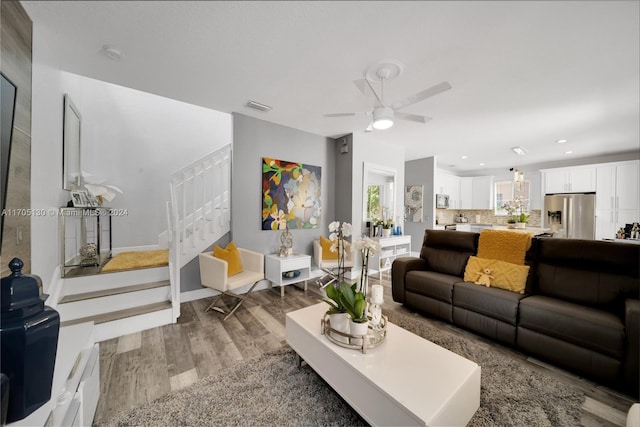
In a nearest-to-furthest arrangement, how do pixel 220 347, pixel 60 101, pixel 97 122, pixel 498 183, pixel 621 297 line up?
pixel 621 297, pixel 220 347, pixel 60 101, pixel 97 122, pixel 498 183

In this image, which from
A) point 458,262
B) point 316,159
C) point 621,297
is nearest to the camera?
point 621,297

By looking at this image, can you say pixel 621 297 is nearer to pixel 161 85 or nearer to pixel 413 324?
pixel 413 324

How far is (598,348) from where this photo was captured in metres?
1.70

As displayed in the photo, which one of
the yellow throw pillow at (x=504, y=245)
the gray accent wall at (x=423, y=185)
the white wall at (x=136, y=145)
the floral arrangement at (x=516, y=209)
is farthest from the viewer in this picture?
the gray accent wall at (x=423, y=185)

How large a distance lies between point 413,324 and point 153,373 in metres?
2.44

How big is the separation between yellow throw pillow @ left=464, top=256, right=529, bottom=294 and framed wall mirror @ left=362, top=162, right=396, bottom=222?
2.11 metres

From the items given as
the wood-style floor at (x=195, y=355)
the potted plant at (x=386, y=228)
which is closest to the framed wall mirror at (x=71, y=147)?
the wood-style floor at (x=195, y=355)

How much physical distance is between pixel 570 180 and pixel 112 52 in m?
8.58

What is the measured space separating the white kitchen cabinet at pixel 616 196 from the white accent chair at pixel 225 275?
288 inches

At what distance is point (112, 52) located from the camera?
6.59ft

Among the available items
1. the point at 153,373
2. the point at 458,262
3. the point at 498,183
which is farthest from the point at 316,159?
the point at 498,183

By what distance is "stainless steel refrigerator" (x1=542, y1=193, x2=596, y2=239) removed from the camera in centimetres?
522

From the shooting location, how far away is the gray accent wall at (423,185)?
5938mm

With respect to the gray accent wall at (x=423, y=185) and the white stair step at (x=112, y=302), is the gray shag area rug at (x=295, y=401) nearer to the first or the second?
the white stair step at (x=112, y=302)
